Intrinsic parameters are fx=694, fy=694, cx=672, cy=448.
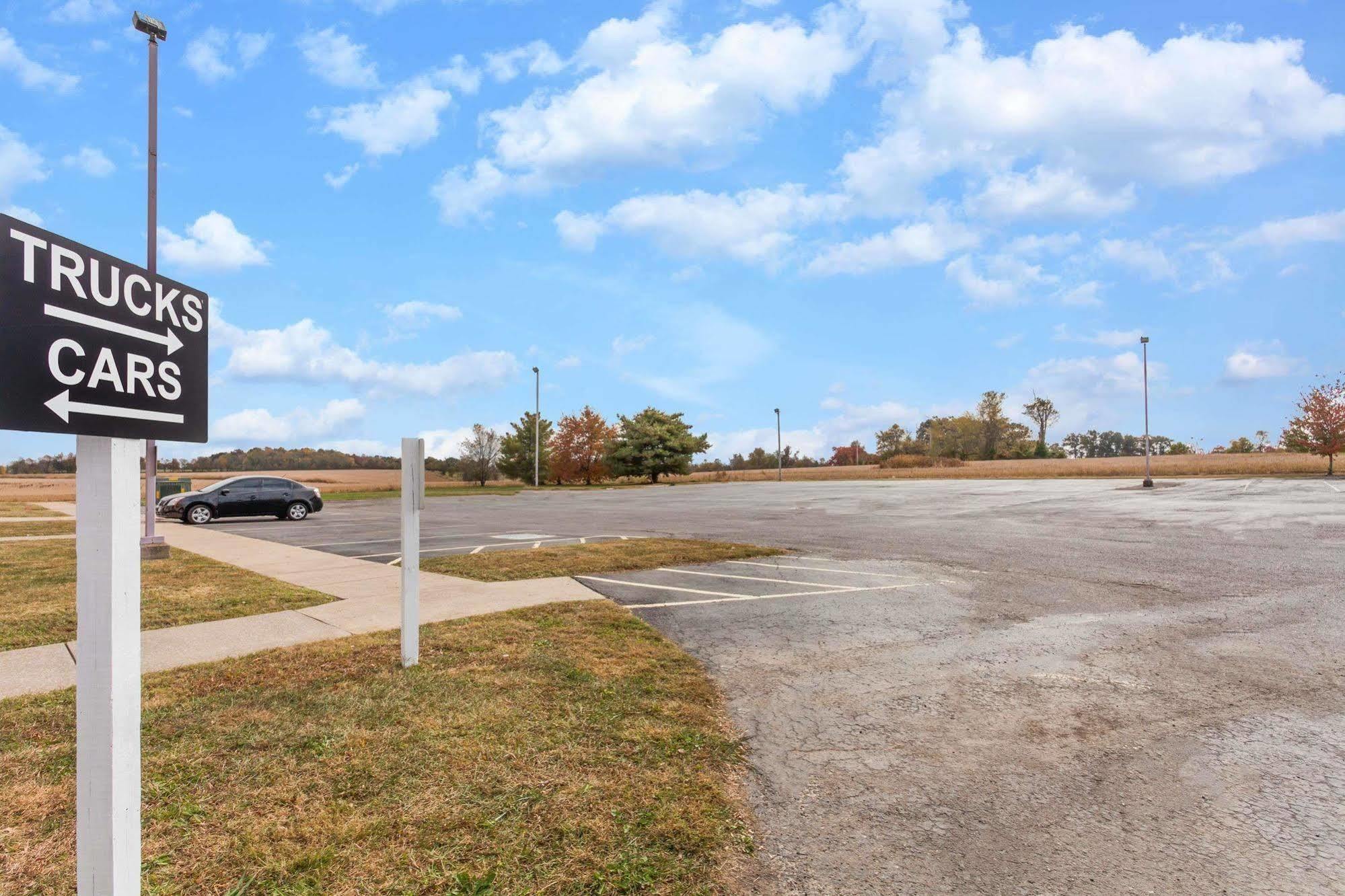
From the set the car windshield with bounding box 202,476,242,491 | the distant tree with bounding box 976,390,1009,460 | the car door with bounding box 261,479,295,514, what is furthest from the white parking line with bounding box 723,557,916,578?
the distant tree with bounding box 976,390,1009,460

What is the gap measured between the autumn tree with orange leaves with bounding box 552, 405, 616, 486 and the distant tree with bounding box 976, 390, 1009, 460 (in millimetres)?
61915

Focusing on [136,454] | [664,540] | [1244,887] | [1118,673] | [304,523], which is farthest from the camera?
[304,523]

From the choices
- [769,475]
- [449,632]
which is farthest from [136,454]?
[769,475]

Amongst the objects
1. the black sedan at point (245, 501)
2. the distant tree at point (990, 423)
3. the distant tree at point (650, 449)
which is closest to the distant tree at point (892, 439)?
the distant tree at point (990, 423)

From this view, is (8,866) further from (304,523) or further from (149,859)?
(304,523)

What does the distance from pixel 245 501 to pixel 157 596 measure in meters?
15.5

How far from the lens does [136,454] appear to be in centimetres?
238

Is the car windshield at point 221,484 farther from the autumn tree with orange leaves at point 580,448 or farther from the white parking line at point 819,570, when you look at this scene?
the autumn tree with orange leaves at point 580,448

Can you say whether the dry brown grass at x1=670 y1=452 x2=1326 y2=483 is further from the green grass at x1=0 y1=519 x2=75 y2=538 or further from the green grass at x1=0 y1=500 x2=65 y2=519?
the green grass at x1=0 y1=500 x2=65 y2=519

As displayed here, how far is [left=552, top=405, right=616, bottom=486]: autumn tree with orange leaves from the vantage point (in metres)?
63.1

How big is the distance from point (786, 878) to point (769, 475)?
75.2 m

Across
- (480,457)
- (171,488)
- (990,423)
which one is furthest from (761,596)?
(990,423)

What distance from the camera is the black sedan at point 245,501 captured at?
21.1 meters

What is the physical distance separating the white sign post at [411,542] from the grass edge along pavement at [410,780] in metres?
0.19
